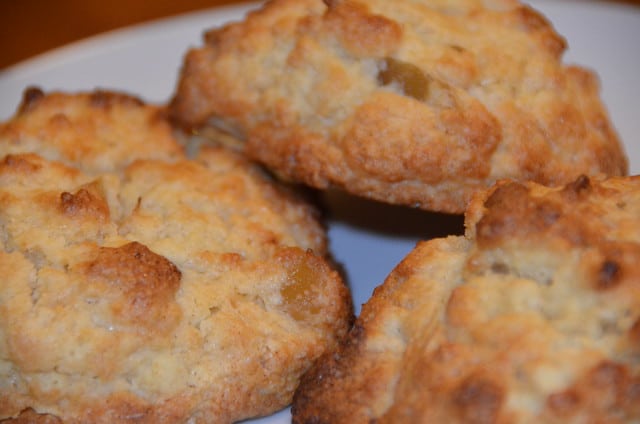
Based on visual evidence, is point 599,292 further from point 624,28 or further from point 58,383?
point 624,28

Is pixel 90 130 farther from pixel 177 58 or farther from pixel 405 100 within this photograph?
pixel 177 58

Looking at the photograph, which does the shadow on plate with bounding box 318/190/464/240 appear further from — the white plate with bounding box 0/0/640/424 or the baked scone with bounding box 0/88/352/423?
the white plate with bounding box 0/0/640/424

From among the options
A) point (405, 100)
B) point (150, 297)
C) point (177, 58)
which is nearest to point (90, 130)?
point (150, 297)

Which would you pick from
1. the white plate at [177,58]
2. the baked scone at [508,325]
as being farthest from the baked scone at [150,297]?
the white plate at [177,58]

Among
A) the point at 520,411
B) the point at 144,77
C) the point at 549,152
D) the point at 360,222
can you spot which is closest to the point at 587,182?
the point at 549,152

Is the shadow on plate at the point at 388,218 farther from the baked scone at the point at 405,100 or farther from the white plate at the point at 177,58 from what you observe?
the white plate at the point at 177,58

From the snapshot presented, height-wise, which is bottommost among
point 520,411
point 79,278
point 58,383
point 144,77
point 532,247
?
point 144,77
